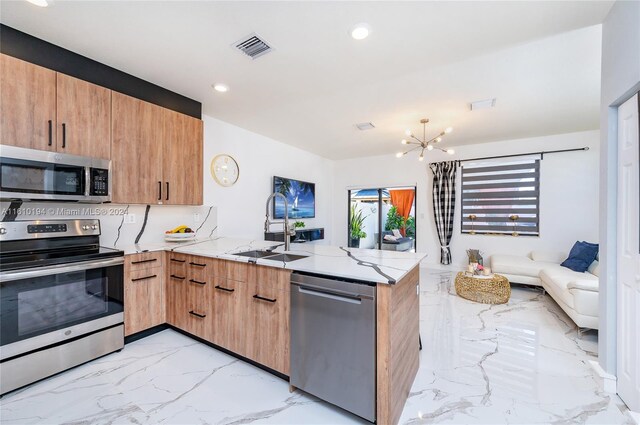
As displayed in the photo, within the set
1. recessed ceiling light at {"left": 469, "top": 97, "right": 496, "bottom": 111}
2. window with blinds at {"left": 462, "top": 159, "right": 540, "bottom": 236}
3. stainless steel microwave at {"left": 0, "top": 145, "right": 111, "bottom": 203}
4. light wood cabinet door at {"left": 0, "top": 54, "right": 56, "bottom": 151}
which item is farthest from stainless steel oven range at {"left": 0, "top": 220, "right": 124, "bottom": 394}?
window with blinds at {"left": 462, "top": 159, "right": 540, "bottom": 236}

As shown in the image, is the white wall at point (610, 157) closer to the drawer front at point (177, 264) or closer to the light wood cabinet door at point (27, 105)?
the drawer front at point (177, 264)

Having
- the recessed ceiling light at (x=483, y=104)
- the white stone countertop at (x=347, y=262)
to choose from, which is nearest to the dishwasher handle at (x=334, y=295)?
the white stone countertop at (x=347, y=262)

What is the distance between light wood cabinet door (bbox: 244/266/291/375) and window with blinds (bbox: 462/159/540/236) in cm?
491

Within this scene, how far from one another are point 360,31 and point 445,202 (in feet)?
14.5

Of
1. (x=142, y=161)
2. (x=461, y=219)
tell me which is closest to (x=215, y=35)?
(x=142, y=161)

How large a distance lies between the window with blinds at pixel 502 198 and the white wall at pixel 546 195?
115 millimetres

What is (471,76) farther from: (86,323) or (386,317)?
(86,323)

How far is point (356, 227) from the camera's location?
22.6 ft

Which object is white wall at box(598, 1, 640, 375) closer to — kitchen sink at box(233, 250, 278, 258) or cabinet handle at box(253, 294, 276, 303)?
cabinet handle at box(253, 294, 276, 303)

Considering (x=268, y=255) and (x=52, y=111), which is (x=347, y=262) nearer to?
(x=268, y=255)

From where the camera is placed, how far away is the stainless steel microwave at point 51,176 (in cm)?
180

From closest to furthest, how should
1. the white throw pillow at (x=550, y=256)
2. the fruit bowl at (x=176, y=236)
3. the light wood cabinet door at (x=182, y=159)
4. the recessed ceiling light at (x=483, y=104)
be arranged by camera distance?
the light wood cabinet door at (x=182, y=159) < the fruit bowl at (x=176, y=236) < the recessed ceiling light at (x=483, y=104) < the white throw pillow at (x=550, y=256)

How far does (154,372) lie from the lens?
2008 millimetres

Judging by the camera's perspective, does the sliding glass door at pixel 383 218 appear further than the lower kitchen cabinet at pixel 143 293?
Yes
